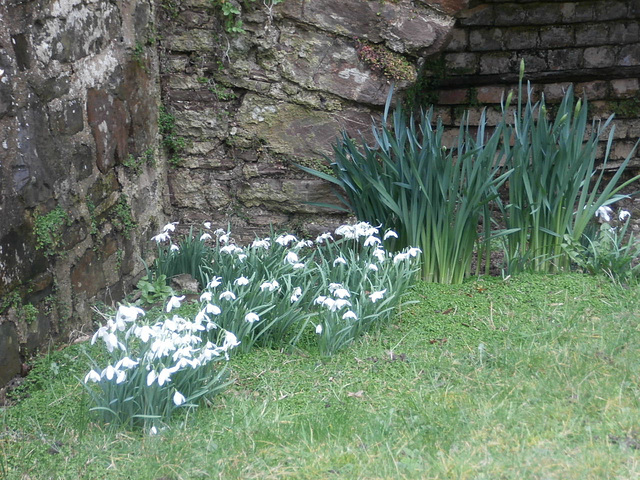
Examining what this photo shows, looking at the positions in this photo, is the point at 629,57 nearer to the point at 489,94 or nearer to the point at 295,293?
the point at 489,94

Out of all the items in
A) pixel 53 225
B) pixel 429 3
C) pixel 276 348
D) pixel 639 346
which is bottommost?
pixel 276 348

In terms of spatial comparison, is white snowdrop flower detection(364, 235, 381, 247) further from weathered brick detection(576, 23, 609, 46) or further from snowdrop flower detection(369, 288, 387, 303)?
weathered brick detection(576, 23, 609, 46)

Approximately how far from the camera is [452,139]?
227 inches

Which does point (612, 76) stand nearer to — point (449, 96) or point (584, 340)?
point (449, 96)

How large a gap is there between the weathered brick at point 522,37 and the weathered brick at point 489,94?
0.38 meters

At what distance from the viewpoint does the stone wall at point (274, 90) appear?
3.52 metres

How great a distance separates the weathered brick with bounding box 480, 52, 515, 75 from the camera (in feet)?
18.8

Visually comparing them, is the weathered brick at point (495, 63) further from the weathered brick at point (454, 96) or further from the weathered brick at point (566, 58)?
the weathered brick at point (566, 58)

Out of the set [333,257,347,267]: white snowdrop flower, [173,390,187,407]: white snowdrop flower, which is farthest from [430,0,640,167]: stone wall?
[173,390,187,407]: white snowdrop flower

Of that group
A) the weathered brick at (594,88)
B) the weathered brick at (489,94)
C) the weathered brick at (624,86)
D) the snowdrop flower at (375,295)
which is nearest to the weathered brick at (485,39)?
the weathered brick at (489,94)

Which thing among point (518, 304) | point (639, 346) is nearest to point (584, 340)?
point (639, 346)

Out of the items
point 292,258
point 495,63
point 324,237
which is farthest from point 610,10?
point 292,258

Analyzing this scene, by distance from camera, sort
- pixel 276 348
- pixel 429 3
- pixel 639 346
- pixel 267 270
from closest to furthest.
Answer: pixel 639 346
pixel 276 348
pixel 267 270
pixel 429 3

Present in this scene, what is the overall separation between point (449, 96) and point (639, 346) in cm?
366
